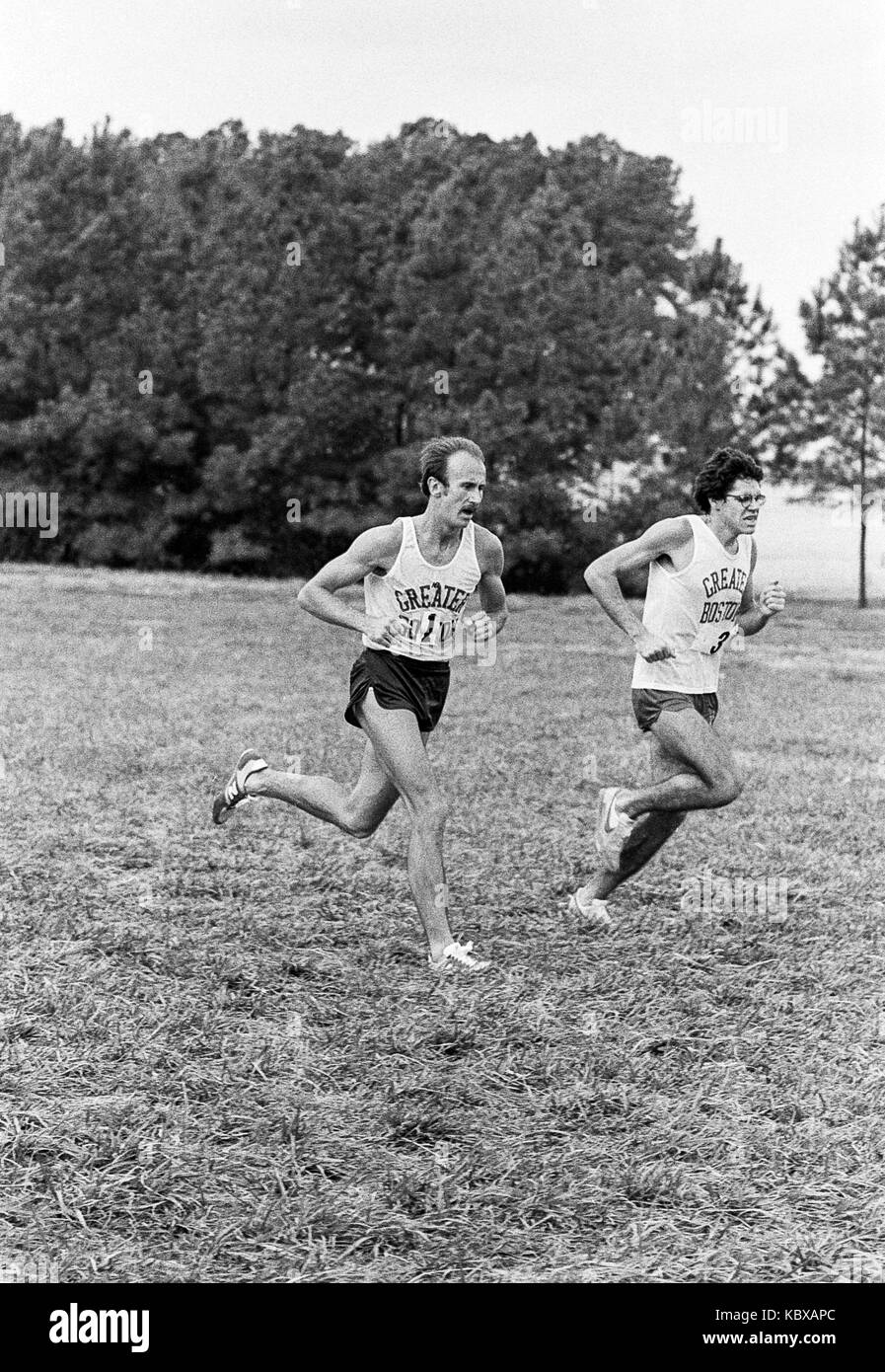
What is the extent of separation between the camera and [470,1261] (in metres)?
3.52

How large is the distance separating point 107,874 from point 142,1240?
3.66 m

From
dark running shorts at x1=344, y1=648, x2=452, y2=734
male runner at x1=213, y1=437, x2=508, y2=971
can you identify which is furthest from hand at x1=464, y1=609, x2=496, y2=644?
dark running shorts at x1=344, y1=648, x2=452, y2=734

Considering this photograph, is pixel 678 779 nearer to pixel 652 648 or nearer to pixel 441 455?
pixel 652 648

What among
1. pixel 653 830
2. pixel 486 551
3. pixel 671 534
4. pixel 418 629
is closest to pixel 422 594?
pixel 418 629

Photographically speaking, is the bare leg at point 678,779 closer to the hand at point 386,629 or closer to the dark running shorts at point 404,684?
the dark running shorts at point 404,684

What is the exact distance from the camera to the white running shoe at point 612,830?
6.20 metres

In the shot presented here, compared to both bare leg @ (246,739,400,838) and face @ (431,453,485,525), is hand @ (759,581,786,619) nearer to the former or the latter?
face @ (431,453,485,525)

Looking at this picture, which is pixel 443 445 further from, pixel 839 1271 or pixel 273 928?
pixel 839 1271

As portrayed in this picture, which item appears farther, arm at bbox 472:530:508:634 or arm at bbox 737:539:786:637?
arm at bbox 737:539:786:637

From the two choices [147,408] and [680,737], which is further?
[147,408]

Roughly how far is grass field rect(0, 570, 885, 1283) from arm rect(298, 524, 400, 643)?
4.14ft

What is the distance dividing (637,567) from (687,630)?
0.32 metres

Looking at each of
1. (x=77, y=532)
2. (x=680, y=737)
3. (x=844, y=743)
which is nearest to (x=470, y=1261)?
(x=680, y=737)

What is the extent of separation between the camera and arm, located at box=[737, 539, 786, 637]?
6.16m
